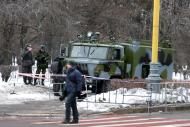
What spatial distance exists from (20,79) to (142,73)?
623 centimetres

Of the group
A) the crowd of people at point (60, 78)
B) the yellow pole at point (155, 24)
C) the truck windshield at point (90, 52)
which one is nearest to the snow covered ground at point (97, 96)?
the crowd of people at point (60, 78)

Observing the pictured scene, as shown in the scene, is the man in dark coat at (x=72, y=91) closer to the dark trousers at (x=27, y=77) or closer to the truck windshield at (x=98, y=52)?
the truck windshield at (x=98, y=52)

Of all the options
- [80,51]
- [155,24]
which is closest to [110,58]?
[80,51]

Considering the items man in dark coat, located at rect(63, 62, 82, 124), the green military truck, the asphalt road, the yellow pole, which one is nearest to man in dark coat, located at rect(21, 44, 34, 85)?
the green military truck

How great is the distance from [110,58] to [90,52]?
3.07 feet

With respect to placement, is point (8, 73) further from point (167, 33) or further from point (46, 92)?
point (167, 33)

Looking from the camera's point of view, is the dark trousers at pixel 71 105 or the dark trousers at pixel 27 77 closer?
the dark trousers at pixel 71 105

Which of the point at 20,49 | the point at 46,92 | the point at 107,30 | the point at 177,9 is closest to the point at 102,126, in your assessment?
the point at 46,92

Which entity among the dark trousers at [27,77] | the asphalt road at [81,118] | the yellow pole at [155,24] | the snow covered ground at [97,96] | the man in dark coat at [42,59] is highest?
the yellow pole at [155,24]

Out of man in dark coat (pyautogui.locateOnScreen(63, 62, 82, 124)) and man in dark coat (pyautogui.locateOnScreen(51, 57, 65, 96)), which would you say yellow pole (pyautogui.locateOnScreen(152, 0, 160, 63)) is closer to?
man in dark coat (pyautogui.locateOnScreen(51, 57, 65, 96))

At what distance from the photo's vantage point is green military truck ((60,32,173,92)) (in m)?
23.9

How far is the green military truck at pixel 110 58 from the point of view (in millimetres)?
23875

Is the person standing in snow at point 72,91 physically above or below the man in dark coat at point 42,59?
below

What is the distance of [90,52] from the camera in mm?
24516
